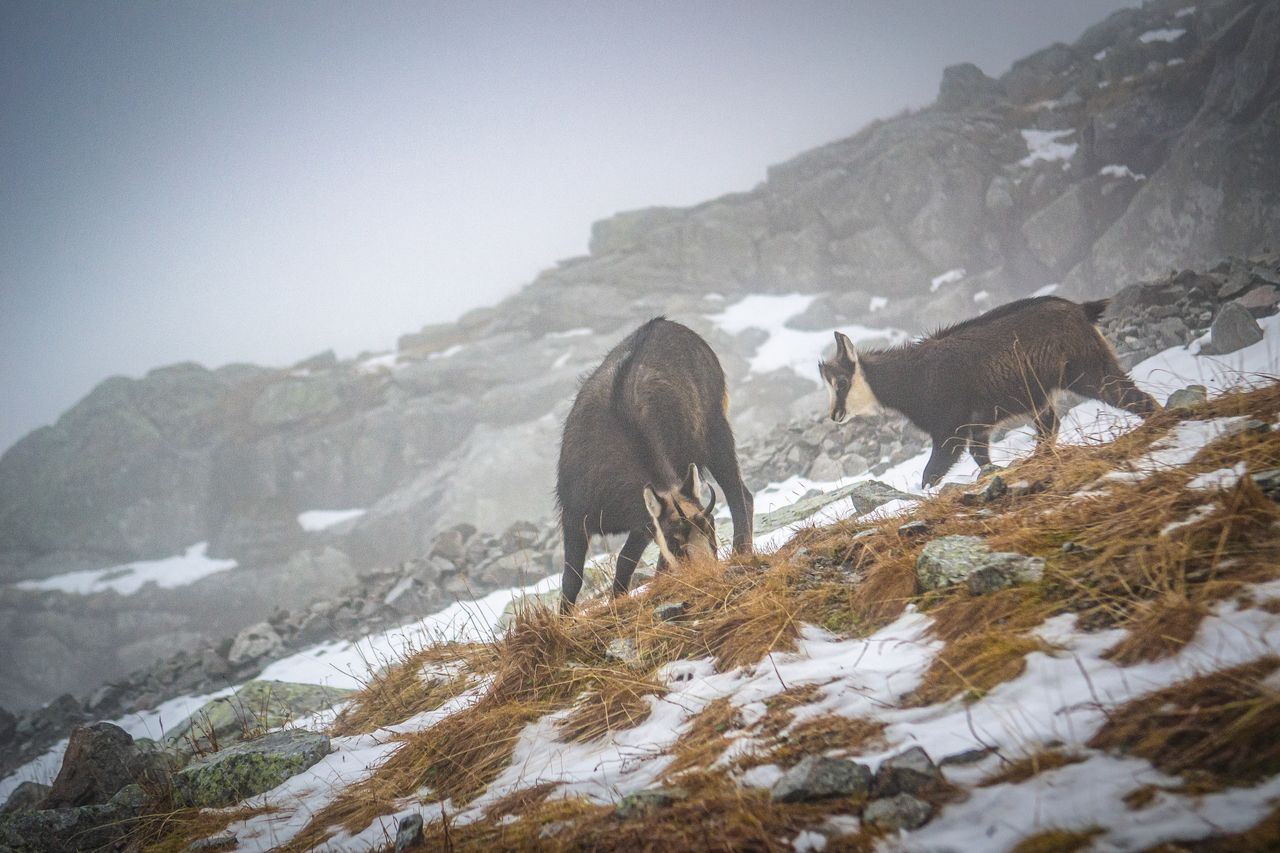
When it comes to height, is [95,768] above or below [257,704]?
above

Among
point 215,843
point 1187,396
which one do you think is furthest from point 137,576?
point 1187,396

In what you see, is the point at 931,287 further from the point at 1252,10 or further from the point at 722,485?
the point at 722,485

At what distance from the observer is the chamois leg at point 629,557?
506 cm

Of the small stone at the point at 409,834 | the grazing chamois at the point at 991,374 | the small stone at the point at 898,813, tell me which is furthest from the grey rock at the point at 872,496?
the small stone at the point at 409,834

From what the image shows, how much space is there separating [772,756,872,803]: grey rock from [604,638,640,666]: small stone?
157 centimetres

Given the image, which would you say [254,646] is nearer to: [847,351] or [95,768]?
[95,768]

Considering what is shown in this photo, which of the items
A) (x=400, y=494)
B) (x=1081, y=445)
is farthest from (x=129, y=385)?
(x=1081, y=445)

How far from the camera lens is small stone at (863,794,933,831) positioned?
1.45 meters

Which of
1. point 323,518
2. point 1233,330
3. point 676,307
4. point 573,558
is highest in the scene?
point 676,307

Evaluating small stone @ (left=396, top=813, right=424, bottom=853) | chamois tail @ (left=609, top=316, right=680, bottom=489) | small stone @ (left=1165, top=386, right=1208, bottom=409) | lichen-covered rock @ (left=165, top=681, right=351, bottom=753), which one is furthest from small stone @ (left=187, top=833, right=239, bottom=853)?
small stone @ (left=1165, top=386, right=1208, bottom=409)

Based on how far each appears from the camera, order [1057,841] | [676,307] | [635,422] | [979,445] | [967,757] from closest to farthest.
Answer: [1057,841], [967,757], [635,422], [979,445], [676,307]

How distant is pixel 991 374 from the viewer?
6.84 m

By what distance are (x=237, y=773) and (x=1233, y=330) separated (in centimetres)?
1149

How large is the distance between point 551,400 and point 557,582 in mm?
25625
